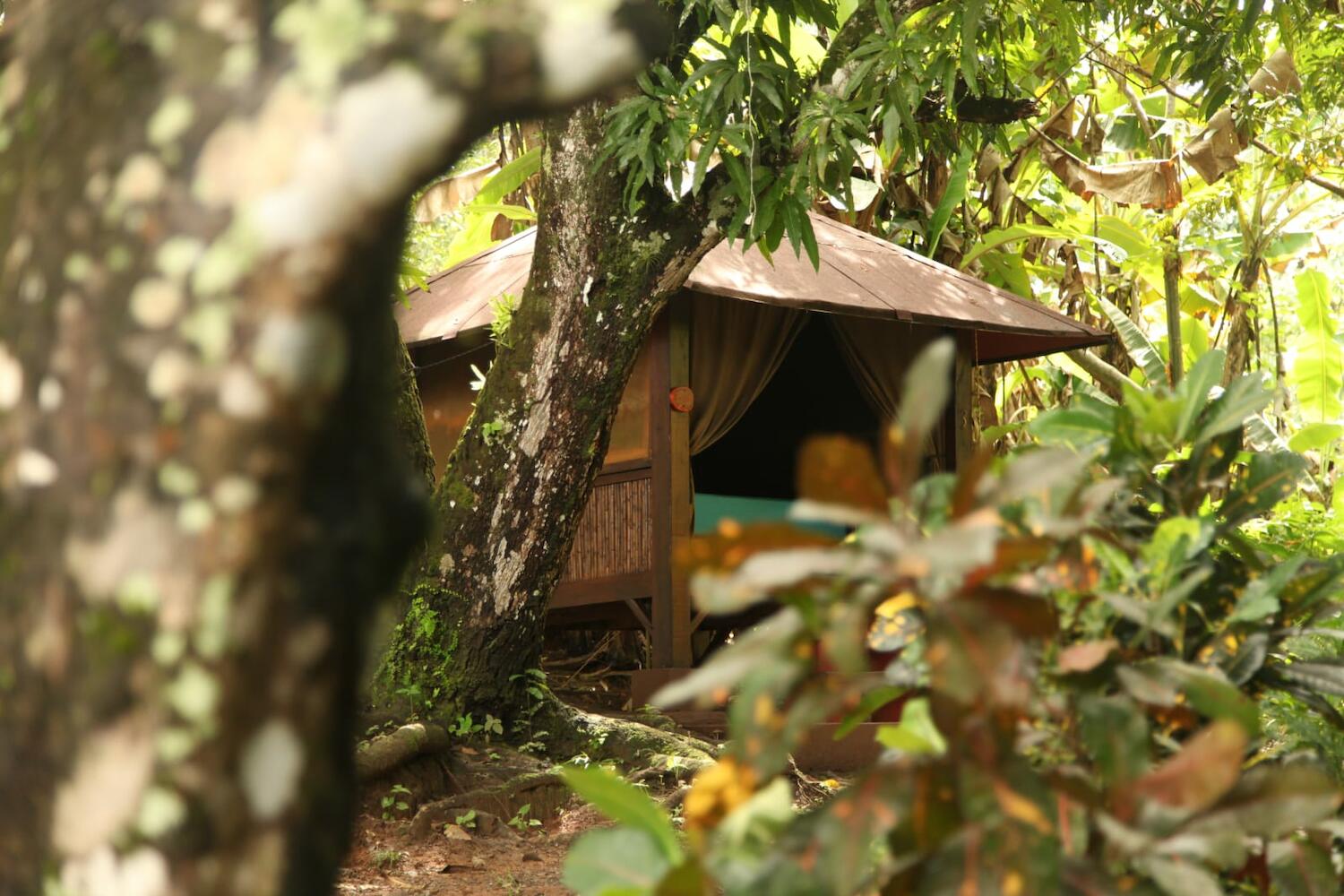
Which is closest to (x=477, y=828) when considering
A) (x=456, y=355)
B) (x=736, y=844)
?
(x=456, y=355)

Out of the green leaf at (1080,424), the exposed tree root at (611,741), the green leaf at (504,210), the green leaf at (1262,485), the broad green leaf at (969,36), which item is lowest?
the exposed tree root at (611,741)

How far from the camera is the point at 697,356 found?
30.6ft

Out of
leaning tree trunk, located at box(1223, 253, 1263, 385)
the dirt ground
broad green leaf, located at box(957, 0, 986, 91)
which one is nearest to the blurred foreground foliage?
broad green leaf, located at box(957, 0, 986, 91)

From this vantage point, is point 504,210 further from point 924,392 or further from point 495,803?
point 924,392

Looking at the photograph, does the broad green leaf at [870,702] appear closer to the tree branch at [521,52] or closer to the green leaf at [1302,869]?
the green leaf at [1302,869]

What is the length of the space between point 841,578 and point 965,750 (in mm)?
171

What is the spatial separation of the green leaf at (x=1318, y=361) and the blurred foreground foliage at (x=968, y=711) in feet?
36.9

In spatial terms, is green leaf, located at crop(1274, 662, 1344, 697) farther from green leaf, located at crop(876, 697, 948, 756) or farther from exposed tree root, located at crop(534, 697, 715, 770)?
exposed tree root, located at crop(534, 697, 715, 770)

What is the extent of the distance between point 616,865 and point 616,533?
796 centimetres

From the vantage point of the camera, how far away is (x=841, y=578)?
1.14 m

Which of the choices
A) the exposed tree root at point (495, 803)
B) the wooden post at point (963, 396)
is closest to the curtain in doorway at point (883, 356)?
the wooden post at point (963, 396)

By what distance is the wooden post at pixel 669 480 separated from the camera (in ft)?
28.5

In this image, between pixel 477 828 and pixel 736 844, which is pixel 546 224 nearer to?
pixel 477 828

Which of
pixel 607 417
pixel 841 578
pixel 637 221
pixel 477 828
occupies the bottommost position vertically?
pixel 477 828
